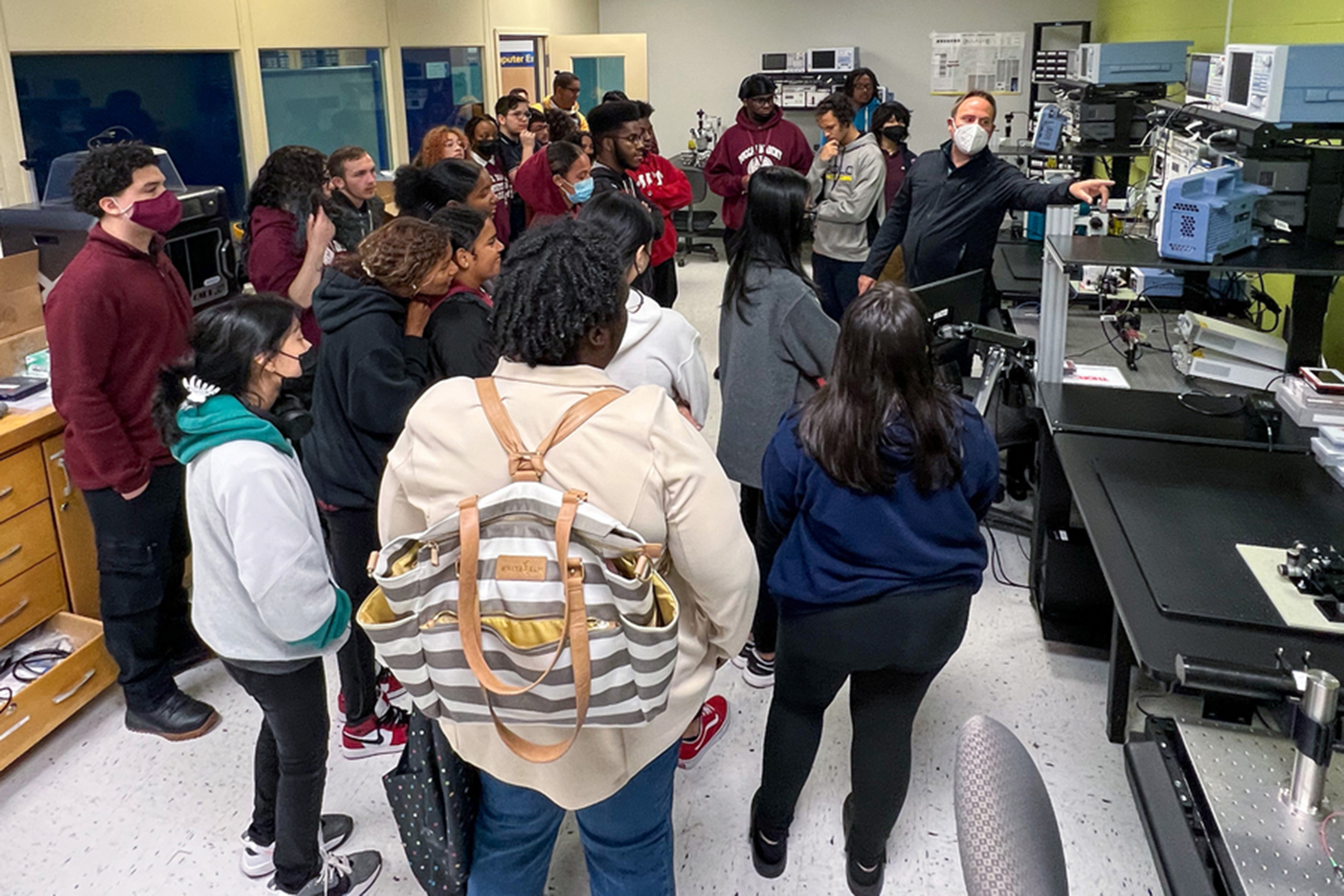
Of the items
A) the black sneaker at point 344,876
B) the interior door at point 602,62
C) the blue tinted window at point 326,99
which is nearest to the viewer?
the black sneaker at point 344,876

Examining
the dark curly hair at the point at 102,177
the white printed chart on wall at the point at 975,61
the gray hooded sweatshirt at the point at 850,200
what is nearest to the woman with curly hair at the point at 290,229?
the dark curly hair at the point at 102,177

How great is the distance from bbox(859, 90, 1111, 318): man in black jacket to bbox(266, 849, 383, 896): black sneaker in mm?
2543

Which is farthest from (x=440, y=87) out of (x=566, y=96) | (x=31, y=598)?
(x=31, y=598)

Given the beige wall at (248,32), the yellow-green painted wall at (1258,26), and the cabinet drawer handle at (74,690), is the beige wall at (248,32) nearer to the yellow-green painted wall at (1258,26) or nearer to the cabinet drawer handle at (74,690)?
the cabinet drawer handle at (74,690)

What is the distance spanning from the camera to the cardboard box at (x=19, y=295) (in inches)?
110

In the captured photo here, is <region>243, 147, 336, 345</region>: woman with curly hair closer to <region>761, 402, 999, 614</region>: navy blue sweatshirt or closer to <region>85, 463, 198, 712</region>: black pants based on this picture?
<region>85, 463, 198, 712</region>: black pants

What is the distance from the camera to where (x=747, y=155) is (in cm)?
550

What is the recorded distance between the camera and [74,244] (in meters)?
3.03

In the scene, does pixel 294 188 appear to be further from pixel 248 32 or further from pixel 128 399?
pixel 248 32

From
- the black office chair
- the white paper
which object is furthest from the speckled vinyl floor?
the black office chair

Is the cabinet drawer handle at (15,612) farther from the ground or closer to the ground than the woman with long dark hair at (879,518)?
closer to the ground

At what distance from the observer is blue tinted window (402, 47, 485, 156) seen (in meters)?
5.98

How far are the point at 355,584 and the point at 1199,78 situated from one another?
3.25 m

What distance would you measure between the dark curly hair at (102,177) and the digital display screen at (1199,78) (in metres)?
3.10
